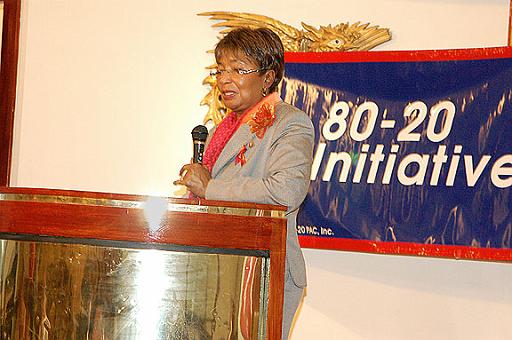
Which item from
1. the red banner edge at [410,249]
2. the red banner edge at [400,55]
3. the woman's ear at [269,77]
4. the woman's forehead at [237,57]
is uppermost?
the red banner edge at [400,55]

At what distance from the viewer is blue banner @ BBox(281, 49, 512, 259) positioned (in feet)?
10.5

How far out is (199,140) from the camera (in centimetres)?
204

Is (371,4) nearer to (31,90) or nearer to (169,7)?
(169,7)

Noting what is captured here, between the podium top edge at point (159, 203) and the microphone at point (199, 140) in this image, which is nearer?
the podium top edge at point (159, 203)

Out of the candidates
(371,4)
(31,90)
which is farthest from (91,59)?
(371,4)

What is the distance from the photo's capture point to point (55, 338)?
5.67 ft

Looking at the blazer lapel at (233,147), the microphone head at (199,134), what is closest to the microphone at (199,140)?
the microphone head at (199,134)

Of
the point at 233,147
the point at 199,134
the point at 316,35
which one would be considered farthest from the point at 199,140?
the point at 316,35

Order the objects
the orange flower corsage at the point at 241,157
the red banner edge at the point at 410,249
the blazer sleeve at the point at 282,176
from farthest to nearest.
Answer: the red banner edge at the point at 410,249, the orange flower corsage at the point at 241,157, the blazer sleeve at the point at 282,176

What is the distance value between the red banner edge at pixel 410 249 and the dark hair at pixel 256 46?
1.31 m

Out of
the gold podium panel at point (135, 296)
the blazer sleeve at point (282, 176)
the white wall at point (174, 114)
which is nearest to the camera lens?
the gold podium panel at point (135, 296)

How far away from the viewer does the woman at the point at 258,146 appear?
6.48ft

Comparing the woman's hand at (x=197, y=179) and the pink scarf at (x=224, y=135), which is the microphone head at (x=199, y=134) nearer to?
the woman's hand at (x=197, y=179)

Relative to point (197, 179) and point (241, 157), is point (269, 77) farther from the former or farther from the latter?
point (197, 179)
